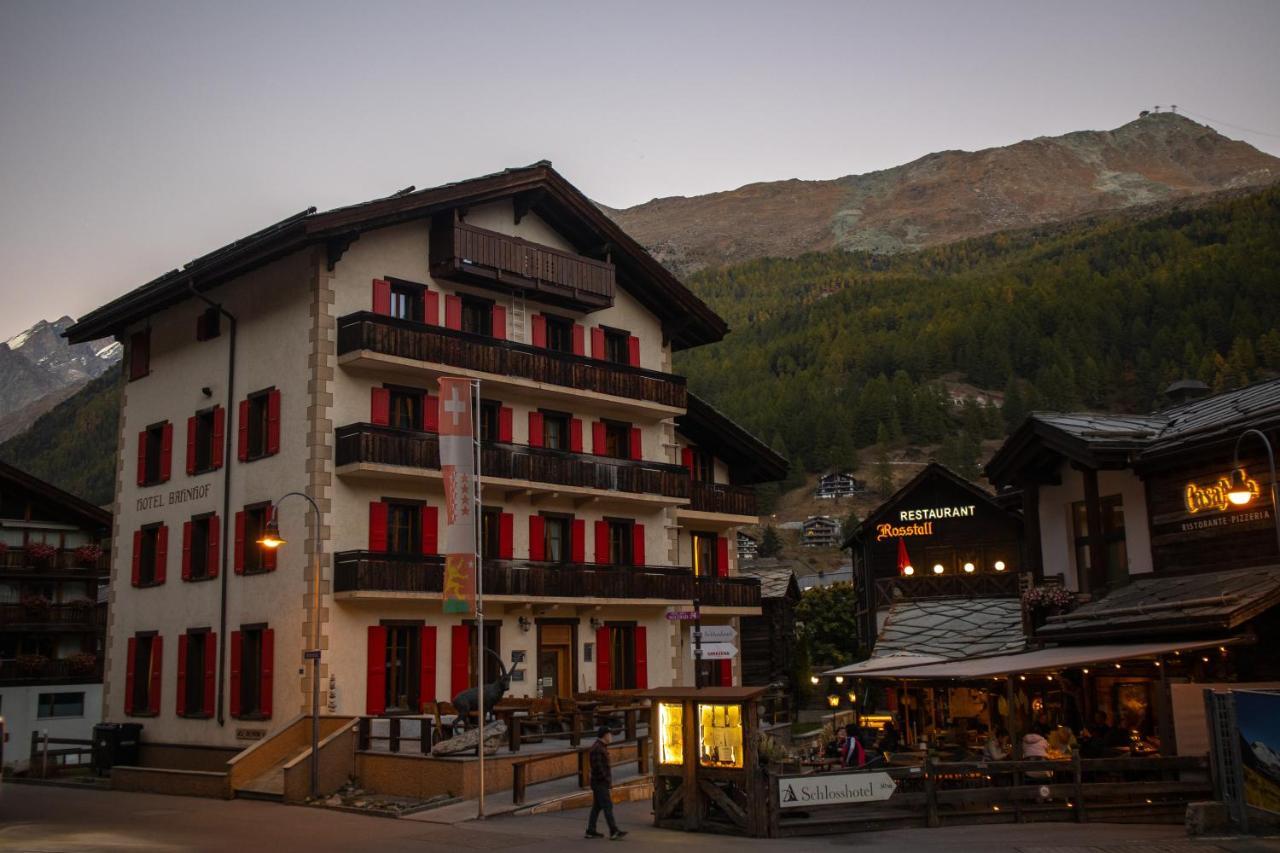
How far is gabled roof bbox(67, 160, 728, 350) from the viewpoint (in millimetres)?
33094

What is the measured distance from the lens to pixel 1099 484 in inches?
1139

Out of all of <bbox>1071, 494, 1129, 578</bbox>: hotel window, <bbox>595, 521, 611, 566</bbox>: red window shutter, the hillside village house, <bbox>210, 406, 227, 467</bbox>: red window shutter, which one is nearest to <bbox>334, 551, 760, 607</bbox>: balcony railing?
the hillside village house

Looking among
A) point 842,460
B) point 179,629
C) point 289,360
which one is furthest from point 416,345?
point 842,460

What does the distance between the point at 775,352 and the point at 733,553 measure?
434 ft

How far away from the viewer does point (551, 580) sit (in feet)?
118

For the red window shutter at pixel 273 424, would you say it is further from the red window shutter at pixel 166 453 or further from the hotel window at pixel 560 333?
the hotel window at pixel 560 333

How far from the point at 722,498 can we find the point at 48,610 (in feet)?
87.4

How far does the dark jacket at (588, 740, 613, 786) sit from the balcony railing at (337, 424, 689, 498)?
13.3 metres

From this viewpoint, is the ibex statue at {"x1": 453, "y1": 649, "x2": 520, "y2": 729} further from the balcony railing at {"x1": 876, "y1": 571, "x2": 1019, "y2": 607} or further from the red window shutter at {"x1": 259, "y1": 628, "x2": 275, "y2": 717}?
the balcony railing at {"x1": 876, "y1": 571, "x2": 1019, "y2": 607}

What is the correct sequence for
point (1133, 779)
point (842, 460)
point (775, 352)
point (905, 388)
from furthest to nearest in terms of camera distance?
point (775, 352) → point (905, 388) → point (842, 460) → point (1133, 779)

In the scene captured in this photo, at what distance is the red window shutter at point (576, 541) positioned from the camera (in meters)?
38.2

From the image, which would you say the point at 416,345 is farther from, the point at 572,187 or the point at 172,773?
the point at 172,773

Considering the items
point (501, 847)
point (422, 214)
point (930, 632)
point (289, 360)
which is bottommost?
point (501, 847)

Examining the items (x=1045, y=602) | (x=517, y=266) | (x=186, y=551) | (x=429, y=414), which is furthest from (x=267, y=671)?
(x=1045, y=602)
